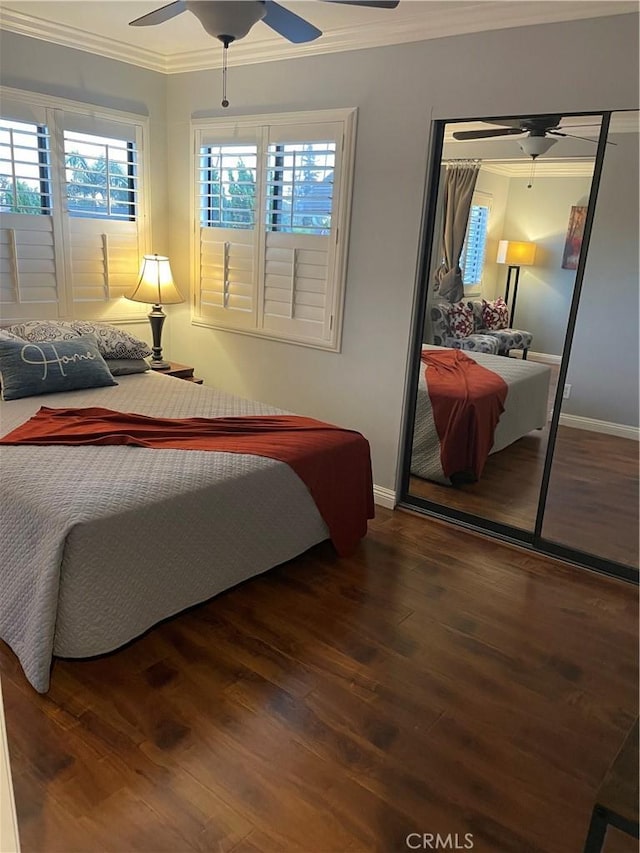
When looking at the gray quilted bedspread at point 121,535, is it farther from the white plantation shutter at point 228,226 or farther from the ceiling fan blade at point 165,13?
the white plantation shutter at point 228,226

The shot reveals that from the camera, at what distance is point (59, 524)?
6.79ft

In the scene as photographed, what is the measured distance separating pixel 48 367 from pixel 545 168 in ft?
8.91

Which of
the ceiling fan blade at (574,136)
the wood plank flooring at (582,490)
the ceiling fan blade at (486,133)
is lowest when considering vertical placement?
the wood plank flooring at (582,490)

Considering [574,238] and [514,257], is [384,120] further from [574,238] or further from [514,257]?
[574,238]

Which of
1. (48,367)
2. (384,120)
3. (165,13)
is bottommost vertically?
(48,367)

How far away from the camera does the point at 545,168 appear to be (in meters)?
2.97

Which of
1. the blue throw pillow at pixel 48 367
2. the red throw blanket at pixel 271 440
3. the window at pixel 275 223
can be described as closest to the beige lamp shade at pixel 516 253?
the window at pixel 275 223

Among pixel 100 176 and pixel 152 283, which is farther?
pixel 152 283

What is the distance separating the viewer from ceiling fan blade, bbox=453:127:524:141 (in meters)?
3.03

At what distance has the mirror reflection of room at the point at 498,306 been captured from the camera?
9.79 ft

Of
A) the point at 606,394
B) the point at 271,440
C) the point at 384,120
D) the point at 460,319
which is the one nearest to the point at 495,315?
the point at 460,319

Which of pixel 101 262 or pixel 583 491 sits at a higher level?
pixel 101 262

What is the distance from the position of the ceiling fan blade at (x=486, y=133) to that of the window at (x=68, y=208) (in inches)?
90.8

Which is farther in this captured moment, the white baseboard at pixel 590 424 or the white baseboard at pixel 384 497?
the white baseboard at pixel 384 497
